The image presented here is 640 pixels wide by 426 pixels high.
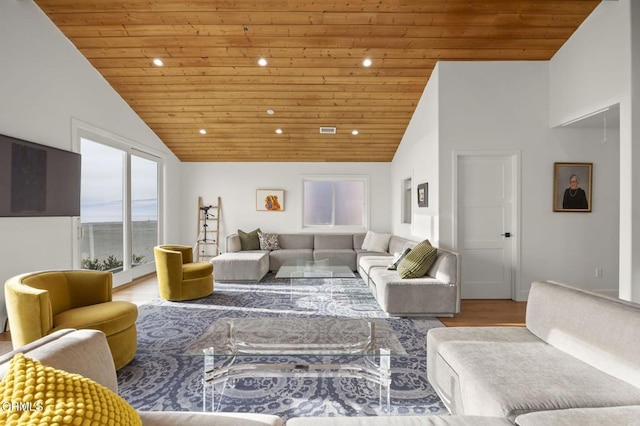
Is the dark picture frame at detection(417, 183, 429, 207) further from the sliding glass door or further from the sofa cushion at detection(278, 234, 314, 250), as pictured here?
the sliding glass door

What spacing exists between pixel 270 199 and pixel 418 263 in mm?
4064

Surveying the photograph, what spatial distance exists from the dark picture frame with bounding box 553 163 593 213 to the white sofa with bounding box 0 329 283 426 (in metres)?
4.63

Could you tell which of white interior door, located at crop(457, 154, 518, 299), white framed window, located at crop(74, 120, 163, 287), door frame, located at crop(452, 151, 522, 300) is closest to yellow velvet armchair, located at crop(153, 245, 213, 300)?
white framed window, located at crop(74, 120, 163, 287)

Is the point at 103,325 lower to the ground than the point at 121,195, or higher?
lower

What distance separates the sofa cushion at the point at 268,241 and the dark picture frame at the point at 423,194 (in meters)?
3.09

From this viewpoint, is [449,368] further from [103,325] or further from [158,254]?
[158,254]

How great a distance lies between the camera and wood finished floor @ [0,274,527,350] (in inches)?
135

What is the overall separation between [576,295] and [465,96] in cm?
316

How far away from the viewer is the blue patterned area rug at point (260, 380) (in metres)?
1.98

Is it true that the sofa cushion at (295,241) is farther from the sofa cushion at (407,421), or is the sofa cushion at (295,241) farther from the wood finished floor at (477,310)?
the sofa cushion at (407,421)

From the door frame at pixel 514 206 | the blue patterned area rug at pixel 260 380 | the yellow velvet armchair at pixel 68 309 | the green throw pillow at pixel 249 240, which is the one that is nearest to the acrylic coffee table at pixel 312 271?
the blue patterned area rug at pixel 260 380

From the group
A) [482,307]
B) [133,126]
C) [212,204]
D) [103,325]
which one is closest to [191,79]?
[133,126]

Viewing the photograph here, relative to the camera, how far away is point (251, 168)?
700 centimetres

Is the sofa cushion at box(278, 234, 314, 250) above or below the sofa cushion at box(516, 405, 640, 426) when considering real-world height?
above
